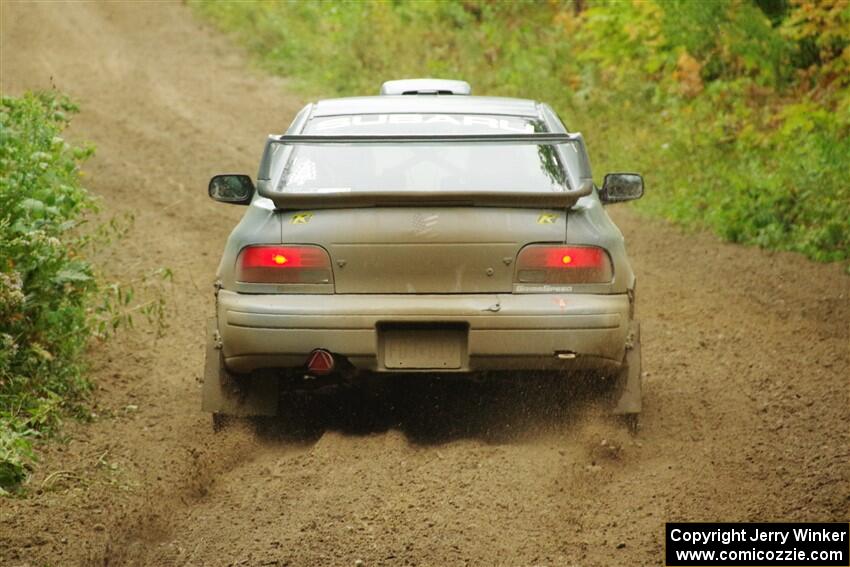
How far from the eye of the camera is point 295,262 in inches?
232

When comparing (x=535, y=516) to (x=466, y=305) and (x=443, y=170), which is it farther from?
(x=443, y=170)

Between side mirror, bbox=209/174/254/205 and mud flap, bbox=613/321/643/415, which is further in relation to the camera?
side mirror, bbox=209/174/254/205

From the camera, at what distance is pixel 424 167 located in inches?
253

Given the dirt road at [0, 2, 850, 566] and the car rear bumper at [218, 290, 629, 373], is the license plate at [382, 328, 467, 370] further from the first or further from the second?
the dirt road at [0, 2, 850, 566]

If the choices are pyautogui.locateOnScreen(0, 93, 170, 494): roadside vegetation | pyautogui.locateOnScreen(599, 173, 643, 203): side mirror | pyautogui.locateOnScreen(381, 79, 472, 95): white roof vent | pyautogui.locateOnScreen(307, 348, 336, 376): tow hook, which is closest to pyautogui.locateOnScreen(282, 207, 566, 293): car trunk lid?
pyautogui.locateOnScreen(307, 348, 336, 376): tow hook

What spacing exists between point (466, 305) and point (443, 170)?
2.89 feet

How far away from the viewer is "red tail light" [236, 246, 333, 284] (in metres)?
5.88

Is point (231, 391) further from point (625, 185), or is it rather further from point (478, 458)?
point (625, 185)

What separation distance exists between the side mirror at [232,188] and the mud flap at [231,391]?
698 millimetres

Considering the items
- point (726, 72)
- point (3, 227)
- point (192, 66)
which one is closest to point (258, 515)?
point (3, 227)

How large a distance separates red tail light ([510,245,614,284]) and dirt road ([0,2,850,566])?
77 cm

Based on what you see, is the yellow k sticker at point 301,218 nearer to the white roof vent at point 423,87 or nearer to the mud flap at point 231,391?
the mud flap at point 231,391

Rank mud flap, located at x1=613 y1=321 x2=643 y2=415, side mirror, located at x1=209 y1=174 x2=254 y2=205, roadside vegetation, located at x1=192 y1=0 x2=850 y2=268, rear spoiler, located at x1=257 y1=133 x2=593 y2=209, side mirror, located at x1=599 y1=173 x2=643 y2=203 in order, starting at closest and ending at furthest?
1. rear spoiler, located at x1=257 y1=133 x2=593 y2=209
2. mud flap, located at x1=613 y1=321 x2=643 y2=415
3. side mirror, located at x1=209 y1=174 x2=254 y2=205
4. side mirror, located at x1=599 y1=173 x2=643 y2=203
5. roadside vegetation, located at x1=192 y1=0 x2=850 y2=268

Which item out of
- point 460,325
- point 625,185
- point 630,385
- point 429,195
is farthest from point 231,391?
point 625,185
